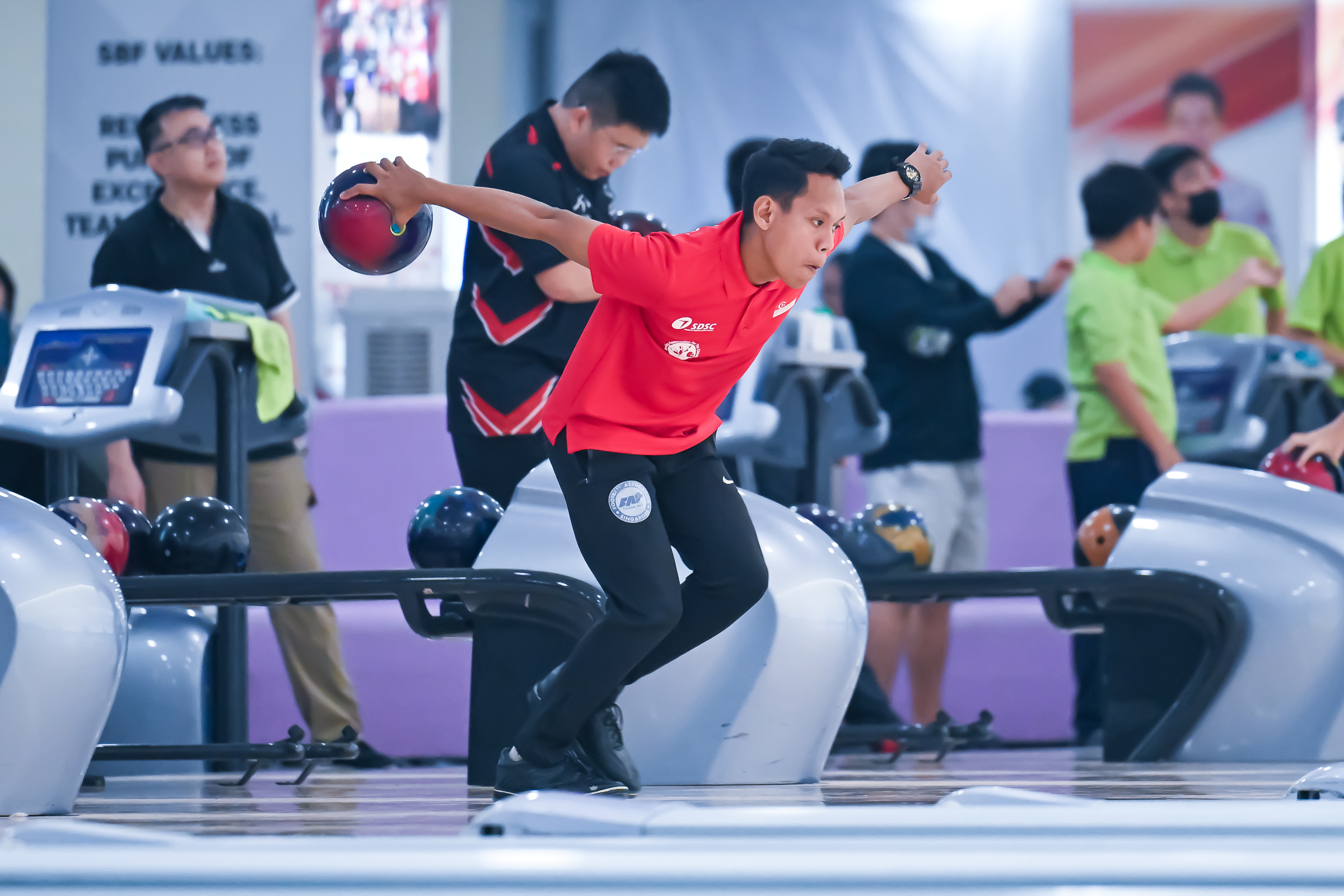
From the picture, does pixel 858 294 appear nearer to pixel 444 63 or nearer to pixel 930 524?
pixel 930 524

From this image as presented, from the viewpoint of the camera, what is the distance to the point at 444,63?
8078 mm

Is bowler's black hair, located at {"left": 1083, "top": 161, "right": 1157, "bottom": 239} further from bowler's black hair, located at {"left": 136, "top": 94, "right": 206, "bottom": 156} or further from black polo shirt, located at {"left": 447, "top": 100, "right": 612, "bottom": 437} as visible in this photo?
bowler's black hair, located at {"left": 136, "top": 94, "right": 206, "bottom": 156}

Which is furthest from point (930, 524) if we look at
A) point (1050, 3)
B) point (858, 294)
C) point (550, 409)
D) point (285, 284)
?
point (1050, 3)

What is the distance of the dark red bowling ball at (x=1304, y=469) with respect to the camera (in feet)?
11.4

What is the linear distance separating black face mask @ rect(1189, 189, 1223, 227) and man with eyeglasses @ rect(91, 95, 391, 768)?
2.63m

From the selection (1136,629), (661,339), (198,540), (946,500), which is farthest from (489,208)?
(946,500)

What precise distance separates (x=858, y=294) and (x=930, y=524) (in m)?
0.66

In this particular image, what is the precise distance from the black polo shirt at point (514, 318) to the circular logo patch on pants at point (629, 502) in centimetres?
79

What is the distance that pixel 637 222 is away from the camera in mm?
3258

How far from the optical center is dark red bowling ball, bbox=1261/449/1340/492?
3484 millimetres

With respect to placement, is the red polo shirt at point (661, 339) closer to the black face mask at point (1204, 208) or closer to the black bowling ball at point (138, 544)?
the black bowling ball at point (138, 544)

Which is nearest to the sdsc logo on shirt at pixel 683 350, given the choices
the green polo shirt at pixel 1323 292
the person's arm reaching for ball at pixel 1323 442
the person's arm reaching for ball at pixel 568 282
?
the person's arm reaching for ball at pixel 568 282

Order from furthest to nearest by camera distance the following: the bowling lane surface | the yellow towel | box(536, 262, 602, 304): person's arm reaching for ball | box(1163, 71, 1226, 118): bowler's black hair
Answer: box(1163, 71, 1226, 118): bowler's black hair → the yellow towel → box(536, 262, 602, 304): person's arm reaching for ball → the bowling lane surface

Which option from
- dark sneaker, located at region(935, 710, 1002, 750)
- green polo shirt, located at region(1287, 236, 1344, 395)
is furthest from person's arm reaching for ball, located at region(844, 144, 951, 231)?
green polo shirt, located at region(1287, 236, 1344, 395)
